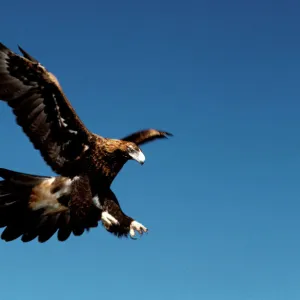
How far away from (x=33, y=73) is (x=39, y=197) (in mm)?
1816

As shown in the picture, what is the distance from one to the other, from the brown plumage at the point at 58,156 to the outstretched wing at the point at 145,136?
14 millimetres

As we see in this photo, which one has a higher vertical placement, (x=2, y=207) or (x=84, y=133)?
(x=84, y=133)

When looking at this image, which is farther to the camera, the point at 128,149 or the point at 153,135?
the point at 153,135

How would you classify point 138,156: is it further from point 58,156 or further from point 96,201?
point 58,156

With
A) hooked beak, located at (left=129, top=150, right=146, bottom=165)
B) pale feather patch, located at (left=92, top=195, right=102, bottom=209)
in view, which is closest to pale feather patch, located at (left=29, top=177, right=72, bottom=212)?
pale feather patch, located at (left=92, top=195, right=102, bottom=209)

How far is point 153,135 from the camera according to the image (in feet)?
38.0

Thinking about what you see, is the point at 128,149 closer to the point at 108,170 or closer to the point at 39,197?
the point at 108,170

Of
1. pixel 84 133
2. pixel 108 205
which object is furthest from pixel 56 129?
pixel 108 205

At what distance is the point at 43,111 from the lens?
1086 cm

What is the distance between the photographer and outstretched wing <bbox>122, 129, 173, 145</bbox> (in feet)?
37.1

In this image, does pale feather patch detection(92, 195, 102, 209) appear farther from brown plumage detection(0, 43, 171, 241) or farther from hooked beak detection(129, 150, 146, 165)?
hooked beak detection(129, 150, 146, 165)

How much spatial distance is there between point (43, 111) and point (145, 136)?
5.02ft

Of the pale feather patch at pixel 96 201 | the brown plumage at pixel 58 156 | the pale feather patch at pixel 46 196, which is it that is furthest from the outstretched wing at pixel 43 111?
the pale feather patch at pixel 96 201

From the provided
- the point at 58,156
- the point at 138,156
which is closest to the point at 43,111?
the point at 58,156
